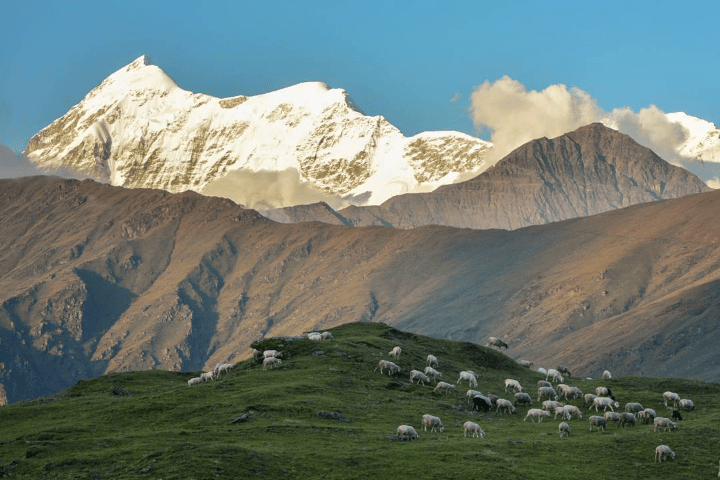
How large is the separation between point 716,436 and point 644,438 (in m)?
5.47

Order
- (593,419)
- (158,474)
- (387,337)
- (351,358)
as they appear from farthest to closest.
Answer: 1. (387,337)
2. (351,358)
3. (593,419)
4. (158,474)

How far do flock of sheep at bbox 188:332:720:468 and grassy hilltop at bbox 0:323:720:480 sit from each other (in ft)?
3.00

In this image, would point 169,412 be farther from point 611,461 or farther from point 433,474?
point 611,461

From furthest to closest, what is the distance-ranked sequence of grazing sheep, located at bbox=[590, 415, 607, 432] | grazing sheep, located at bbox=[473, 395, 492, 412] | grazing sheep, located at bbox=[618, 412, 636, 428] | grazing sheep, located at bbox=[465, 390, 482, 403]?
grazing sheep, located at bbox=[465, 390, 482, 403], grazing sheep, located at bbox=[473, 395, 492, 412], grazing sheep, located at bbox=[618, 412, 636, 428], grazing sheep, located at bbox=[590, 415, 607, 432]

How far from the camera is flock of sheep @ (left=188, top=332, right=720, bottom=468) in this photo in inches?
2768

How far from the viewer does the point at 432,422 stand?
71375 mm

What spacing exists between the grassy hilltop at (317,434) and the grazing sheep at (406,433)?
24.9 inches

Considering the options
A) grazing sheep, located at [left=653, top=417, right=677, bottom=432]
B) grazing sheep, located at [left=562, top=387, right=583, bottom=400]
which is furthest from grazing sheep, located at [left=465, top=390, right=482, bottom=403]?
grazing sheep, located at [left=653, top=417, right=677, bottom=432]

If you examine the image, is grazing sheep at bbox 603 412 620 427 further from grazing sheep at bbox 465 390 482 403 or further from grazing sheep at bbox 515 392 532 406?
grazing sheep at bbox 465 390 482 403

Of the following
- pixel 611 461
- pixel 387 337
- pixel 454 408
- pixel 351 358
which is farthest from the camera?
pixel 387 337

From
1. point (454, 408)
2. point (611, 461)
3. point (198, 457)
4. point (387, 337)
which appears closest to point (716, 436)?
point (611, 461)

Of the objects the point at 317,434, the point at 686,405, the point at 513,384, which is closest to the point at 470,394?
the point at 513,384

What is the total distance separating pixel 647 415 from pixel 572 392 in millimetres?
12991

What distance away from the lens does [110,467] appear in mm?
58906
